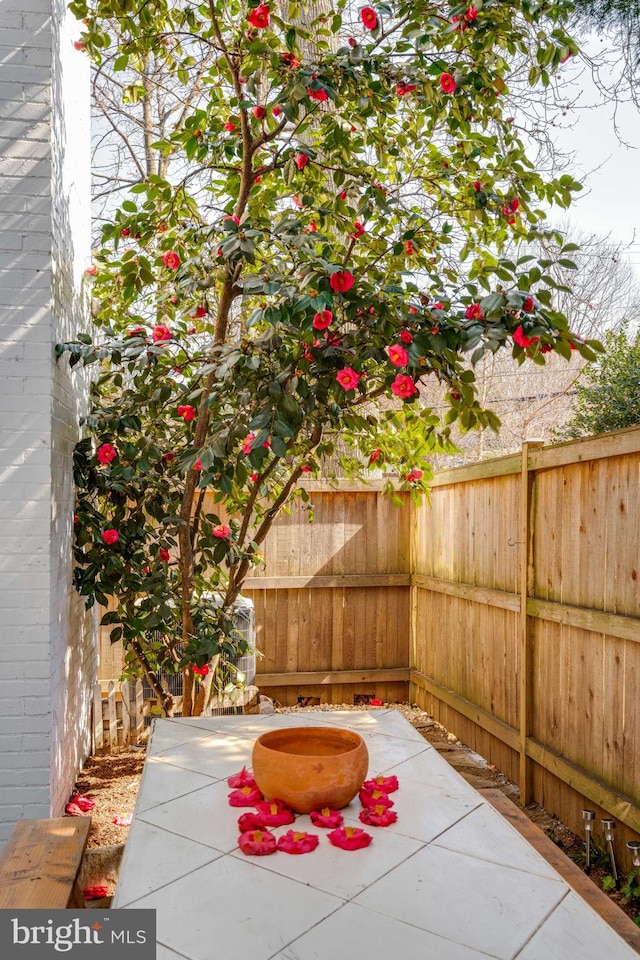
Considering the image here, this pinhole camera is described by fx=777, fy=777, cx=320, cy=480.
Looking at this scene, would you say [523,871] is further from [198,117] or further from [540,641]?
[198,117]

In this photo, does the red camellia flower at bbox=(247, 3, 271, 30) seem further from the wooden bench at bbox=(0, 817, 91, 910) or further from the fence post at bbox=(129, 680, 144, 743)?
the fence post at bbox=(129, 680, 144, 743)

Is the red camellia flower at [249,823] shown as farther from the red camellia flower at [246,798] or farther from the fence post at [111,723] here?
the fence post at [111,723]

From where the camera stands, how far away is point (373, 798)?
151cm

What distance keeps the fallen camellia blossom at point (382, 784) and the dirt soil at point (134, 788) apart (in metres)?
1.15

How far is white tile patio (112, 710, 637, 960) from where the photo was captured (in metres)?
1.03

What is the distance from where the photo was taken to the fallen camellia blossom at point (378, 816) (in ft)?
4.69

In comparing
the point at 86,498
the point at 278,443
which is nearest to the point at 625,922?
the point at 278,443

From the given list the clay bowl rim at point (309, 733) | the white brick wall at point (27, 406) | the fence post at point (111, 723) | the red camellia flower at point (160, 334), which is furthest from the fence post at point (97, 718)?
the clay bowl rim at point (309, 733)

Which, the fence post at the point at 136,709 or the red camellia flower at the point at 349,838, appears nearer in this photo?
the red camellia flower at the point at 349,838

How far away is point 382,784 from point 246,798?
11.0 inches

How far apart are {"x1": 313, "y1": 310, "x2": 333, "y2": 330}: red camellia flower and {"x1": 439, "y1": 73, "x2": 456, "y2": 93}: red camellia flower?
858mm

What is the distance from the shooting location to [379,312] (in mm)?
2223

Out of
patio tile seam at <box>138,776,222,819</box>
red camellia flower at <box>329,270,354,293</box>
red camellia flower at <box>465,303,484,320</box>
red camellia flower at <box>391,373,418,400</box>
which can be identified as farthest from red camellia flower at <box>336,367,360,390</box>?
patio tile seam at <box>138,776,222,819</box>

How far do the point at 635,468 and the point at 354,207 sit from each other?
1278 mm
